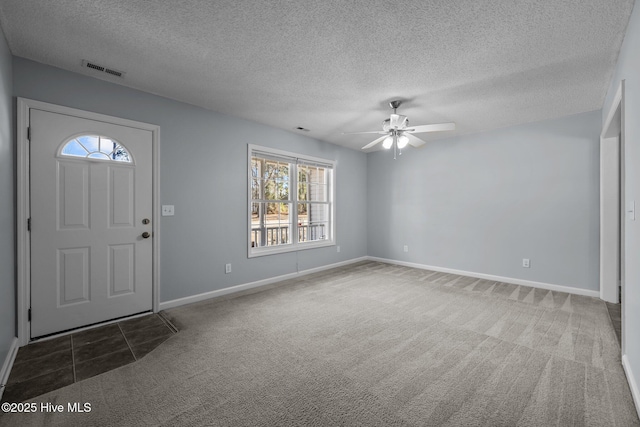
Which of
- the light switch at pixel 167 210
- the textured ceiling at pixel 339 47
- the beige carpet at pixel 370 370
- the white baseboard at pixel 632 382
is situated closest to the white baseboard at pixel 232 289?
the beige carpet at pixel 370 370

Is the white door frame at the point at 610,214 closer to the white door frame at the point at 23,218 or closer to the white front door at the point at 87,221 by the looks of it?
the white front door at the point at 87,221

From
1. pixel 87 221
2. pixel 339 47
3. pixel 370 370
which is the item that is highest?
pixel 339 47

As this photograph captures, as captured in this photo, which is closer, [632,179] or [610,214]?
[632,179]

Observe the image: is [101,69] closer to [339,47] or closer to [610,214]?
[339,47]

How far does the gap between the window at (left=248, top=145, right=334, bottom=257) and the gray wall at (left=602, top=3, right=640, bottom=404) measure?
152 inches

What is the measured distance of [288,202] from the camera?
191 inches

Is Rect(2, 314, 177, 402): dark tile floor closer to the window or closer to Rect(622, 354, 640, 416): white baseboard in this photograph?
the window

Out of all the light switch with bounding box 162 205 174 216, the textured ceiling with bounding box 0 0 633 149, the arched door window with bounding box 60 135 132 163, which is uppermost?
→ the textured ceiling with bounding box 0 0 633 149

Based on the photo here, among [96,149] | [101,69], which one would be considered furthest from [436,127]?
[96,149]

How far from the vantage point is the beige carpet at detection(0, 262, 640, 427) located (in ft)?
5.34

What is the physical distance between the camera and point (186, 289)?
11.5ft

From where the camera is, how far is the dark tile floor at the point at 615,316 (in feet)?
8.89

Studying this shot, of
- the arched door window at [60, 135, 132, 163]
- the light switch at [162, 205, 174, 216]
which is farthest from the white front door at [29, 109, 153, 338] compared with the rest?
the light switch at [162, 205, 174, 216]

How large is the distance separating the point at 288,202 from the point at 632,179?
400cm
